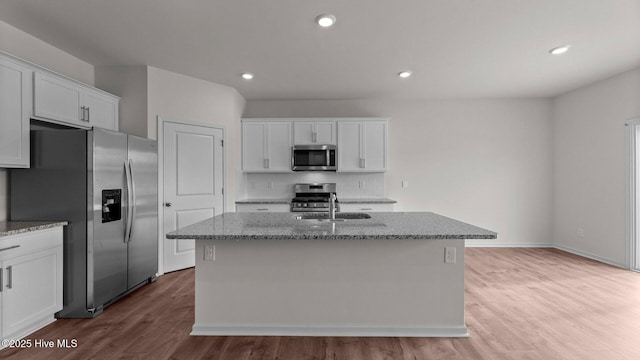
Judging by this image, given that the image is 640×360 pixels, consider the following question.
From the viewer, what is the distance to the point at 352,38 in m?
3.06

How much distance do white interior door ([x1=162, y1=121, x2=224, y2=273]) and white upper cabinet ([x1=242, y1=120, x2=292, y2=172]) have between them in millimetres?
584

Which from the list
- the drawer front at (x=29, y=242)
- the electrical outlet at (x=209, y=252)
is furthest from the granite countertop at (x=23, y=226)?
the electrical outlet at (x=209, y=252)

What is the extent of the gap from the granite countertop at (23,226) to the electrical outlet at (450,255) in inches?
125

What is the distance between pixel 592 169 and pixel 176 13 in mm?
A: 5771

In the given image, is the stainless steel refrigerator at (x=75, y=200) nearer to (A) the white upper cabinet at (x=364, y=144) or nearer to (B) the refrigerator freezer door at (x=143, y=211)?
(B) the refrigerator freezer door at (x=143, y=211)

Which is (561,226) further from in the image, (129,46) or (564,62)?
(129,46)

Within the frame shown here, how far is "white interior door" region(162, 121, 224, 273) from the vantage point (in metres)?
4.00

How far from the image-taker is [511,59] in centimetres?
362

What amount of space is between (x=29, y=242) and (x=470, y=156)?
581cm

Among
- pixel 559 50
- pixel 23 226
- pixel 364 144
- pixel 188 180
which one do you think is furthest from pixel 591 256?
pixel 23 226

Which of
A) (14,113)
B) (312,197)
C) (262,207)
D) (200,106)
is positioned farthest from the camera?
(312,197)

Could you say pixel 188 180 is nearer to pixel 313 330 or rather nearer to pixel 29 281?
pixel 29 281

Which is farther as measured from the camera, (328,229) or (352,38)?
(352,38)

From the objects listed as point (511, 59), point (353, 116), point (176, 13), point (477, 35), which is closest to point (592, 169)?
point (511, 59)
